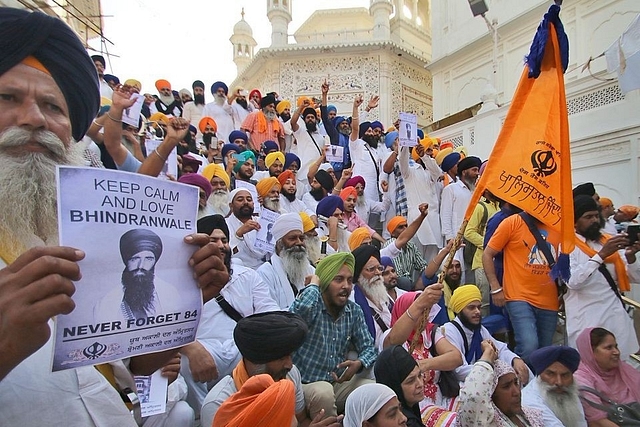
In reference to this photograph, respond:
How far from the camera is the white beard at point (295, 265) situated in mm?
4439

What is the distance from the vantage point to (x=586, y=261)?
443 cm

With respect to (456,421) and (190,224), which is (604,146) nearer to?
(456,421)

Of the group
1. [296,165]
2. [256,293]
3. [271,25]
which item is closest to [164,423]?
[256,293]

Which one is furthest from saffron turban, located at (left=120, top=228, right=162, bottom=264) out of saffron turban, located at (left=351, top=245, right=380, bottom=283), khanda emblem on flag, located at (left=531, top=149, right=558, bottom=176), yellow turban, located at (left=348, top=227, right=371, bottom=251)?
yellow turban, located at (left=348, top=227, right=371, bottom=251)

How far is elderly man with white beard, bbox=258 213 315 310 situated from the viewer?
14.1 ft

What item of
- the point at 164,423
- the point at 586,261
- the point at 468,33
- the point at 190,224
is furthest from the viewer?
the point at 468,33

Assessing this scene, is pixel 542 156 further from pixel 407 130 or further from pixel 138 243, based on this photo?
pixel 407 130

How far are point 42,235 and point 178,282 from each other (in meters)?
0.37

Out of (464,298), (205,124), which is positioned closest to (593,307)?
(464,298)

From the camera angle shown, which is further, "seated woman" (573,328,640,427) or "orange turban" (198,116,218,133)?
"orange turban" (198,116,218,133)

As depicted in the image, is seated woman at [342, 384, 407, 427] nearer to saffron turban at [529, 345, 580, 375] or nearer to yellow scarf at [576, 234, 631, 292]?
saffron turban at [529, 345, 580, 375]

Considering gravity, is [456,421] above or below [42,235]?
below

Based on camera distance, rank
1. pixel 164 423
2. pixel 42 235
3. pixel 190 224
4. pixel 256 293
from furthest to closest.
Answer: pixel 256 293
pixel 164 423
pixel 190 224
pixel 42 235

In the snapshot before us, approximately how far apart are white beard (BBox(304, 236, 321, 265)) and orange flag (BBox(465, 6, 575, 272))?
2.55 m
